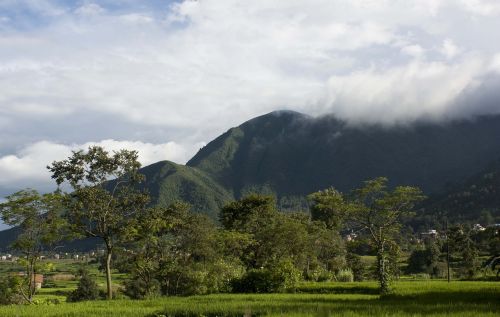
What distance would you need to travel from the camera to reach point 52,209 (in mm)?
28312

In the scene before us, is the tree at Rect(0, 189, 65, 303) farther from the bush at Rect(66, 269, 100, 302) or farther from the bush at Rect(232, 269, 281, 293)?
the bush at Rect(66, 269, 100, 302)

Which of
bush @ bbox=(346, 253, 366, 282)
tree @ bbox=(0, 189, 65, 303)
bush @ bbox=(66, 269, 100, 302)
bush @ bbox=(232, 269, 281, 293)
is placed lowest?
bush @ bbox=(66, 269, 100, 302)

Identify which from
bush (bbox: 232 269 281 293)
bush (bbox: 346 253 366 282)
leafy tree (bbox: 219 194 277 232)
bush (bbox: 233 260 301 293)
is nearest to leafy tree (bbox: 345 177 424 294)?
bush (bbox: 233 260 301 293)

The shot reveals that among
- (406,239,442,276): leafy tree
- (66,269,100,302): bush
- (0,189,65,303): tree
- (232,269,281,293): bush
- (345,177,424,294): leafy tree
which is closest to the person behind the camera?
(0,189,65,303): tree

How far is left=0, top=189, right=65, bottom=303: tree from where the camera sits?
27.0 meters

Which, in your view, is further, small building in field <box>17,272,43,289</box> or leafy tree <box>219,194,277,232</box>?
leafy tree <box>219,194,277,232</box>

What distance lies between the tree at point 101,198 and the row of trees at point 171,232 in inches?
2.3

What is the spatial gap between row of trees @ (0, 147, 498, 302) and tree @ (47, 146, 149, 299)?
0.06m

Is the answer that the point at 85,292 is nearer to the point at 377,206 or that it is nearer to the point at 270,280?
the point at 270,280

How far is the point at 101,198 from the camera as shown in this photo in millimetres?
28969

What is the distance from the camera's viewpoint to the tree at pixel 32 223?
27.0 m

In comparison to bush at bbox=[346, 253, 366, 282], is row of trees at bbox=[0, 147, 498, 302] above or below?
above

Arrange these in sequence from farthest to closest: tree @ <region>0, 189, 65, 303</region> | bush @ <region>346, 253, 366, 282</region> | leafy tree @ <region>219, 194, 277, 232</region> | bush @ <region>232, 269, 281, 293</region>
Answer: bush @ <region>346, 253, 366, 282</region>
leafy tree @ <region>219, 194, 277, 232</region>
bush @ <region>232, 269, 281, 293</region>
tree @ <region>0, 189, 65, 303</region>

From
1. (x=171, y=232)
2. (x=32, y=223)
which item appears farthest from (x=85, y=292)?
(x=32, y=223)
